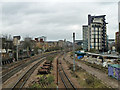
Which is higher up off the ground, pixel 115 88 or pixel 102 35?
pixel 102 35

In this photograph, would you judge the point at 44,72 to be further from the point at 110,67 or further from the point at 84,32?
the point at 84,32

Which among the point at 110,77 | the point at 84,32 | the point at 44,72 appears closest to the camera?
the point at 110,77

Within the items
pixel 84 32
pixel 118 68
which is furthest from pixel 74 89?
pixel 84 32

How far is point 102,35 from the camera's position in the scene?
230 ft

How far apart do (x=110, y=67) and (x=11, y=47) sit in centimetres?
4913

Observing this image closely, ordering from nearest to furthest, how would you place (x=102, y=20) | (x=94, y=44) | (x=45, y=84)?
(x=45, y=84)
(x=94, y=44)
(x=102, y=20)

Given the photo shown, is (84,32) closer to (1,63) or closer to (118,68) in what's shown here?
(1,63)

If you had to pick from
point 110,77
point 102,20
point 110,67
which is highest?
point 102,20

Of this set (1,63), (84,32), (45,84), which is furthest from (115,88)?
(84,32)

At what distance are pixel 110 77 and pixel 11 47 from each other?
162ft

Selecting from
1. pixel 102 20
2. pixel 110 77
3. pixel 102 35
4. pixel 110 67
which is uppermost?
pixel 102 20

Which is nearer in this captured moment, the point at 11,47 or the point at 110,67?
the point at 110,67

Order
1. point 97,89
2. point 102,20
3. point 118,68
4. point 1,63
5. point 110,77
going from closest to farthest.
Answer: point 97,89 → point 118,68 → point 110,77 → point 1,63 → point 102,20

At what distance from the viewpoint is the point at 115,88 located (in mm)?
15594
